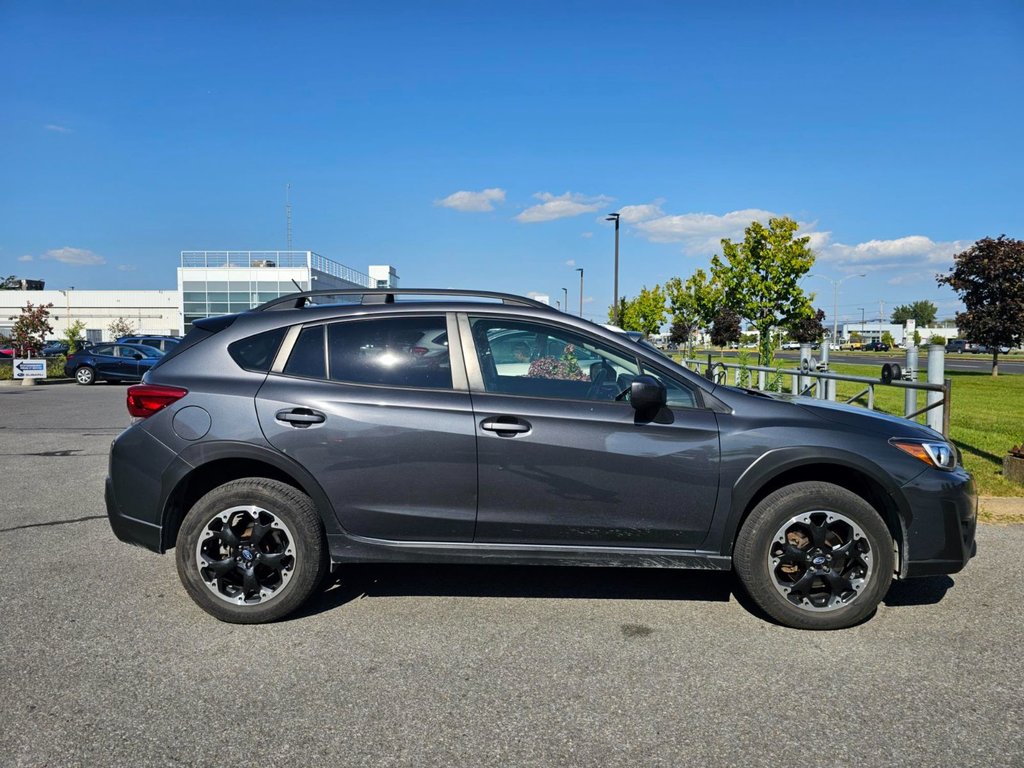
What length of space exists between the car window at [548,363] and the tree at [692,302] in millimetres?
34843

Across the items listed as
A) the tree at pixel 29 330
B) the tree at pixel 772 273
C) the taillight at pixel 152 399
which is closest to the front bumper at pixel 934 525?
the taillight at pixel 152 399

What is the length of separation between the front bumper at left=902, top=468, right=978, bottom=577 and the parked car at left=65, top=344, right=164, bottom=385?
2531cm

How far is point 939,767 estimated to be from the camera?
2.69 m

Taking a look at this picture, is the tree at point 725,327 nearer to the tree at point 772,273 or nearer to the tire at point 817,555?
the tree at point 772,273

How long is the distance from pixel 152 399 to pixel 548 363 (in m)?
2.17

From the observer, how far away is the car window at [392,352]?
411 centimetres

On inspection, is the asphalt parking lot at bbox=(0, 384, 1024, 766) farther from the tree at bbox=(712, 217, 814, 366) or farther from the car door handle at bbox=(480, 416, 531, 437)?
the tree at bbox=(712, 217, 814, 366)

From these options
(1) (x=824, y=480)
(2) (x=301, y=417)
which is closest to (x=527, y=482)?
(2) (x=301, y=417)

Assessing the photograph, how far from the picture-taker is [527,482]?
3912 mm

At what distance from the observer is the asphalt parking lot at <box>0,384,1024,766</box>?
283 cm

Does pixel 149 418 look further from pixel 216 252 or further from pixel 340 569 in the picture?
pixel 216 252

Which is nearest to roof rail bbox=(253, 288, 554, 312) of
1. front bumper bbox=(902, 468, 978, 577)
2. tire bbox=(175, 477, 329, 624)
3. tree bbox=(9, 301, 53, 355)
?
tire bbox=(175, 477, 329, 624)

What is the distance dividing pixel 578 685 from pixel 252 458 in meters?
2.01

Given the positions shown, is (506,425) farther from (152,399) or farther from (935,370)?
(935,370)
